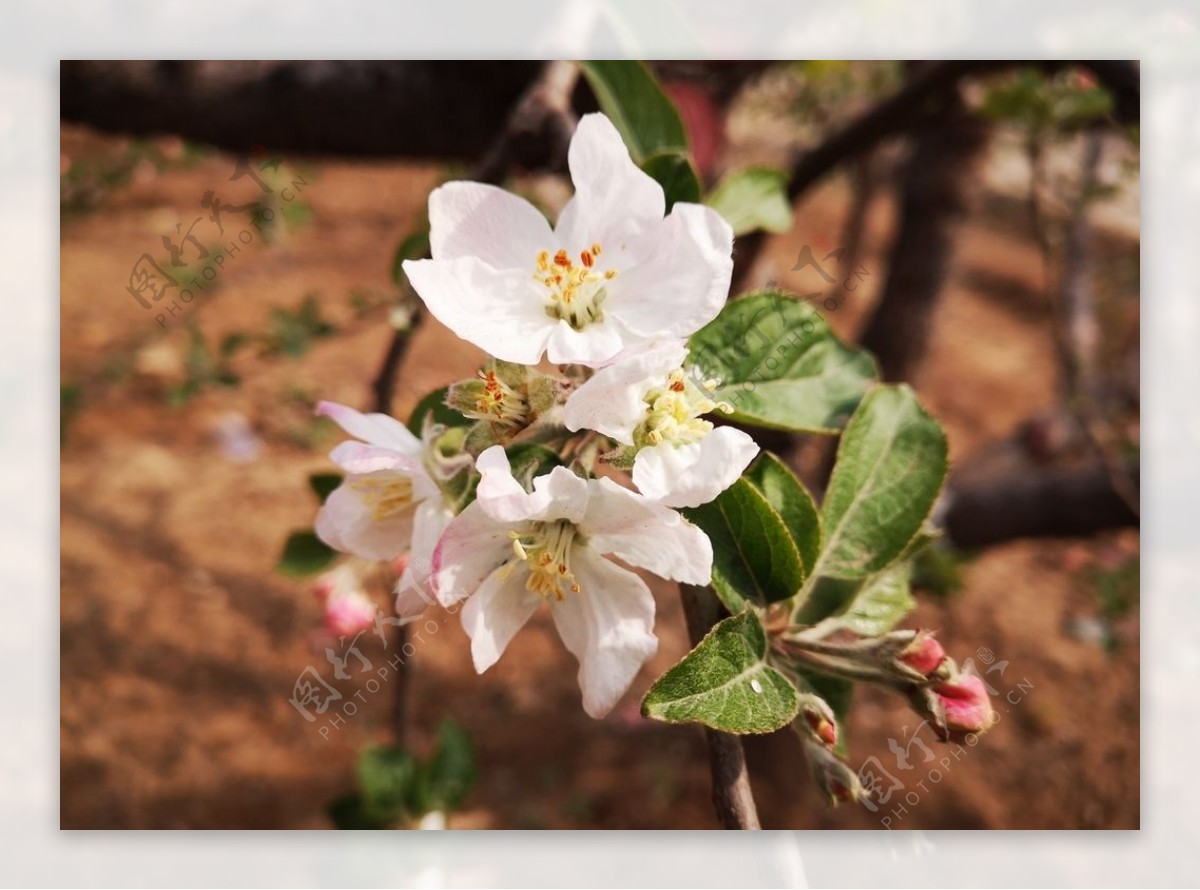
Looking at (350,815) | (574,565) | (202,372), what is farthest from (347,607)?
(202,372)

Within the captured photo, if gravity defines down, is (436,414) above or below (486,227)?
below

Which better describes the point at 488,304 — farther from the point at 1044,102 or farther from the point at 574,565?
the point at 1044,102

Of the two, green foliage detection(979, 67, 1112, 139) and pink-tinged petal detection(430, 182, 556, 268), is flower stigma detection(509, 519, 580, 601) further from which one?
green foliage detection(979, 67, 1112, 139)

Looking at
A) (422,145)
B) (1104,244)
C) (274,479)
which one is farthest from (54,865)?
(1104,244)

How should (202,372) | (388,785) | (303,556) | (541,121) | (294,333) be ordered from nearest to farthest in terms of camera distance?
1. (541,121)
2. (303,556)
3. (388,785)
4. (294,333)
5. (202,372)

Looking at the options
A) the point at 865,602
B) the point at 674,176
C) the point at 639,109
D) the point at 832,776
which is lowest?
the point at 832,776

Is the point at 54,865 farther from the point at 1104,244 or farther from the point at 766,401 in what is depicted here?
the point at 1104,244

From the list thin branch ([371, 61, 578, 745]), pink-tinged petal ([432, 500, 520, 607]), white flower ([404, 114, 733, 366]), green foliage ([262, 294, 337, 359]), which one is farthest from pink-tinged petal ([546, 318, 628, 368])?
green foliage ([262, 294, 337, 359])

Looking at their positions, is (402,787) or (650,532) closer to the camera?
(650,532)
